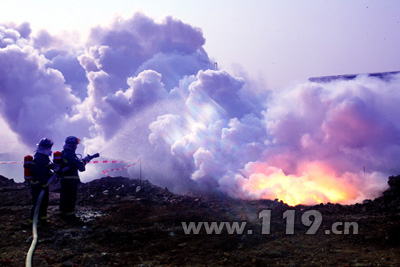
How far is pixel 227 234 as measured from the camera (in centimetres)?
916

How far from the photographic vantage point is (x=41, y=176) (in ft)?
35.0

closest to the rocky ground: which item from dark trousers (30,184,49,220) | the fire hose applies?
the fire hose

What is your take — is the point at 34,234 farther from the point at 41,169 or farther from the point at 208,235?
the point at 208,235

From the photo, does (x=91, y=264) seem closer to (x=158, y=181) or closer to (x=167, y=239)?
(x=167, y=239)

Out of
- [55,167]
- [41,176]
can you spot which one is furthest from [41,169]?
[55,167]

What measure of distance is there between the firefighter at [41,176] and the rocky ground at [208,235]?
513mm

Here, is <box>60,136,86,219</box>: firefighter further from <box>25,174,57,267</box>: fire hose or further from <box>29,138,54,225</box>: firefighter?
<box>25,174,57,267</box>: fire hose

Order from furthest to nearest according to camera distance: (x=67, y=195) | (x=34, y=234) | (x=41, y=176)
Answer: (x=67, y=195), (x=41, y=176), (x=34, y=234)

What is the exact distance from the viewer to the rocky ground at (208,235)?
24.3ft

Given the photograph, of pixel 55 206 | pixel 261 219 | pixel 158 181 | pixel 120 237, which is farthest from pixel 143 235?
pixel 158 181

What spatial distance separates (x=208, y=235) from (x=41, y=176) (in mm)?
5402

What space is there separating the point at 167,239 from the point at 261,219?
10.5ft

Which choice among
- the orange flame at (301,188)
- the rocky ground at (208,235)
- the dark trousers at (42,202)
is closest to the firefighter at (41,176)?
the dark trousers at (42,202)

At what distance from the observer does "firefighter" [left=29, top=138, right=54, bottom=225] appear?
10461mm
